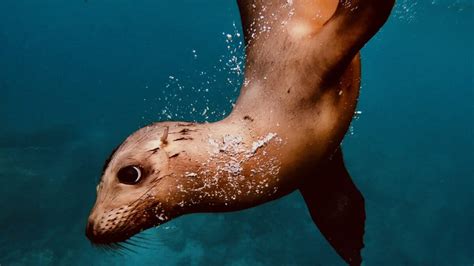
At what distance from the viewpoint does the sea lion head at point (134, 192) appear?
61.5 inches

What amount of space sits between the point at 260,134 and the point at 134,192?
0.60m

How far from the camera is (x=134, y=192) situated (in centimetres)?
161

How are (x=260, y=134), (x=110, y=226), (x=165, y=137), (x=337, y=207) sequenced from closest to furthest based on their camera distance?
(x=110, y=226) → (x=165, y=137) → (x=260, y=134) → (x=337, y=207)

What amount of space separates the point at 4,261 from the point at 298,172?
12.5 metres

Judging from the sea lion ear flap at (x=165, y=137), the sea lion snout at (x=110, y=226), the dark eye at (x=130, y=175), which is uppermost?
the sea lion ear flap at (x=165, y=137)

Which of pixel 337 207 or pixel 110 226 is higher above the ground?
pixel 337 207

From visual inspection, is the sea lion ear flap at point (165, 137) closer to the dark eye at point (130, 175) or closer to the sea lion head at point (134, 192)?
the sea lion head at point (134, 192)

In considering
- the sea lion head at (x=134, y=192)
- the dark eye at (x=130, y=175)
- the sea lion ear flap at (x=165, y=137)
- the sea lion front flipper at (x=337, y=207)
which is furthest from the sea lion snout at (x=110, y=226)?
the sea lion front flipper at (x=337, y=207)

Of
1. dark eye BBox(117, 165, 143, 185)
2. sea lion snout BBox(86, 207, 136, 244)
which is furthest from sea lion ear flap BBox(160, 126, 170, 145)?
sea lion snout BBox(86, 207, 136, 244)

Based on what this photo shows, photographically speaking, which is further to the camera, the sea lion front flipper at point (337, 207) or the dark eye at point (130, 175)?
the sea lion front flipper at point (337, 207)

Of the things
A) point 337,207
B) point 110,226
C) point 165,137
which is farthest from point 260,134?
point 337,207

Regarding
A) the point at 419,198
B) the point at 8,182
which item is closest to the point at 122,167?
the point at 8,182

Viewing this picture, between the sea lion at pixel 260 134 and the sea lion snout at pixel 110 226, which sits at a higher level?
the sea lion at pixel 260 134

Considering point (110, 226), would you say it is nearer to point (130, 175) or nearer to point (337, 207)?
point (130, 175)
